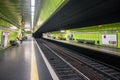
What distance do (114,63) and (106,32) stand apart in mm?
6298

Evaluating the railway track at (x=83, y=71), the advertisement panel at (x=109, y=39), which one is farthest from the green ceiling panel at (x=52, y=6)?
the advertisement panel at (x=109, y=39)

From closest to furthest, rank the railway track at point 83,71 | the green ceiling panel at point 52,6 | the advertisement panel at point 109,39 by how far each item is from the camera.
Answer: the railway track at point 83,71 < the green ceiling panel at point 52,6 < the advertisement panel at point 109,39

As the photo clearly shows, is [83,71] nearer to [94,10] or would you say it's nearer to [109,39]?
[94,10]

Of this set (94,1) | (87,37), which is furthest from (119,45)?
(94,1)

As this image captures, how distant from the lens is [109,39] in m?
16.1

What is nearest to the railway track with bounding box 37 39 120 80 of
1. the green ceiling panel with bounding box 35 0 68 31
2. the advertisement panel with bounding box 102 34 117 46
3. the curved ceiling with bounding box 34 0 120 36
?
the curved ceiling with bounding box 34 0 120 36

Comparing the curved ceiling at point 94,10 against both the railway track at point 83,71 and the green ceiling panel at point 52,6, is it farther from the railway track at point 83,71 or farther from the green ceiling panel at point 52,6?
the railway track at point 83,71

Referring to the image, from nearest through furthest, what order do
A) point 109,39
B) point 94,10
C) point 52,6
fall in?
point 94,10
point 52,6
point 109,39

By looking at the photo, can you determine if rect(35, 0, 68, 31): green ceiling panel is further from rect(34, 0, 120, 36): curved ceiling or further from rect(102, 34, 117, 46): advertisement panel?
rect(102, 34, 117, 46): advertisement panel

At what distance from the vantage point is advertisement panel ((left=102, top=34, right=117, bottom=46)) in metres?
15.2

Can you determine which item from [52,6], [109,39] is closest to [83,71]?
[52,6]

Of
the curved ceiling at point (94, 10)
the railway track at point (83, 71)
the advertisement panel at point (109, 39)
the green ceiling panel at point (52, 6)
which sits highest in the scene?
the green ceiling panel at point (52, 6)

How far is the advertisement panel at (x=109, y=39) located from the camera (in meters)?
15.2

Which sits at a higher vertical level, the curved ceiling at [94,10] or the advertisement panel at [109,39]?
the curved ceiling at [94,10]
